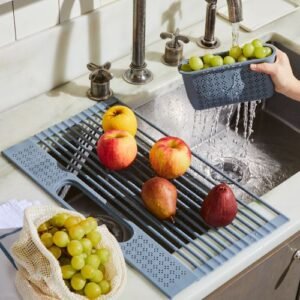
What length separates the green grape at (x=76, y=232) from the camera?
1308 mm

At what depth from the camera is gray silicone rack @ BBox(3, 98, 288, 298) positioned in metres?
1.46

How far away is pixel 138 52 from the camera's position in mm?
1846

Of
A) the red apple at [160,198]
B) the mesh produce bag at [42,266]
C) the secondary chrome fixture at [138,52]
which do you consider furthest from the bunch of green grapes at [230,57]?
the mesh produce bag at [42,266]

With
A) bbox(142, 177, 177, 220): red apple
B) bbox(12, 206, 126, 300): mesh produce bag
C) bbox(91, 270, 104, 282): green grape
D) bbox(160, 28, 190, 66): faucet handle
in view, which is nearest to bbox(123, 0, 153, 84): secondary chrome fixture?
bbox(160, 28, 190, 66): faucet handle

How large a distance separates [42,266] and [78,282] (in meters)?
0.07

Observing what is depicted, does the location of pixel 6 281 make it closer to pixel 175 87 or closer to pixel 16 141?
pixel 16 141

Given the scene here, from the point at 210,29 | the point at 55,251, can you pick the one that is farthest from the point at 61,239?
the point at 210,29

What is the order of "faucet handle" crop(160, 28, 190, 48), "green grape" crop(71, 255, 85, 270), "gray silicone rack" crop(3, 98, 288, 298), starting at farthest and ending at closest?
"faucet handle" crop(160, 28, 190, 48) < "gray silicone rack" crop(3, 98, 288, 298) < "green grape" crop(71, 255, 85, 270)

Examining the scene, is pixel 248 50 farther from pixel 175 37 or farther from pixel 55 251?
pixel 55 251

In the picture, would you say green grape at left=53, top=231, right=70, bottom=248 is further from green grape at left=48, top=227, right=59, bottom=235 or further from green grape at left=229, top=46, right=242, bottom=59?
green grape at left=229, top=46, right=242, bottom=59

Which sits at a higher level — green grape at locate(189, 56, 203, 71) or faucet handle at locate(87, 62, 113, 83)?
green grape at locate(189, 56, 203, 71)

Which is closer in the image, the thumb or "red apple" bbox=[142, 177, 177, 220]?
"red apple" bbox=[142, 177, 177, 220]

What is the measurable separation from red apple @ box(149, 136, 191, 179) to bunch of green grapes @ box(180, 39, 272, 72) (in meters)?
0.17

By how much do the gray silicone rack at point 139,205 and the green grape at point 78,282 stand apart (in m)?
0.16
